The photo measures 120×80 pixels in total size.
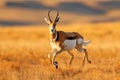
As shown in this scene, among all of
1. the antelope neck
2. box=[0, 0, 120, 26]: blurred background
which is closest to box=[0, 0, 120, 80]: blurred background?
box=[0, 0, 120, 26]: blurred background

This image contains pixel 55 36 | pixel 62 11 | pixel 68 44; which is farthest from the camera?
pixel 62 11

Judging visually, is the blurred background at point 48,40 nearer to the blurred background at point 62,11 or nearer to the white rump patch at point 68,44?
the blurred background at point 62,11

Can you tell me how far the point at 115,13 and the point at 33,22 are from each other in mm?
25536

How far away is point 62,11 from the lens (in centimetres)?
11631

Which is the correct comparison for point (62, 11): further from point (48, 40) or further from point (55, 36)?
point (55, 36)

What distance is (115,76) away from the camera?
10.6 metres

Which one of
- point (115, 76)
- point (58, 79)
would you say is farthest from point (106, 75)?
point (58, 79)

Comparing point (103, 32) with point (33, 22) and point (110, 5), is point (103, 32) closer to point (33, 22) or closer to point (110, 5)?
point (33, 22)

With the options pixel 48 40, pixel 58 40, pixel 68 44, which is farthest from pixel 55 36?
pixel 48 40

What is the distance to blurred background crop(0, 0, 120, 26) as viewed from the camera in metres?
105

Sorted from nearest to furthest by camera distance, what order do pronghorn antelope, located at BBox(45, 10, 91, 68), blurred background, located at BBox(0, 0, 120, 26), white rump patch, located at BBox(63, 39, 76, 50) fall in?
1. pronghorn antelope, located at BBox(45, 10, 91, 68)
2. white rump patch, located at BBox(63, 39, 76, 50)
3. blurred background, located at BBox(0, 0, 120, 26)

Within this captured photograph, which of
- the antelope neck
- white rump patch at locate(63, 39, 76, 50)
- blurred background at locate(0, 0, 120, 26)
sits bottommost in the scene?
blurred background at locate(0, 0, 120, 26)

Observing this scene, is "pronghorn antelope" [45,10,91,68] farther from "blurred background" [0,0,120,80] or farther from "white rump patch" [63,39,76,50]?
"blurred background" [0,0,120,80]

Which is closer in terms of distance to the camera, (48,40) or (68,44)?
(68,44)
